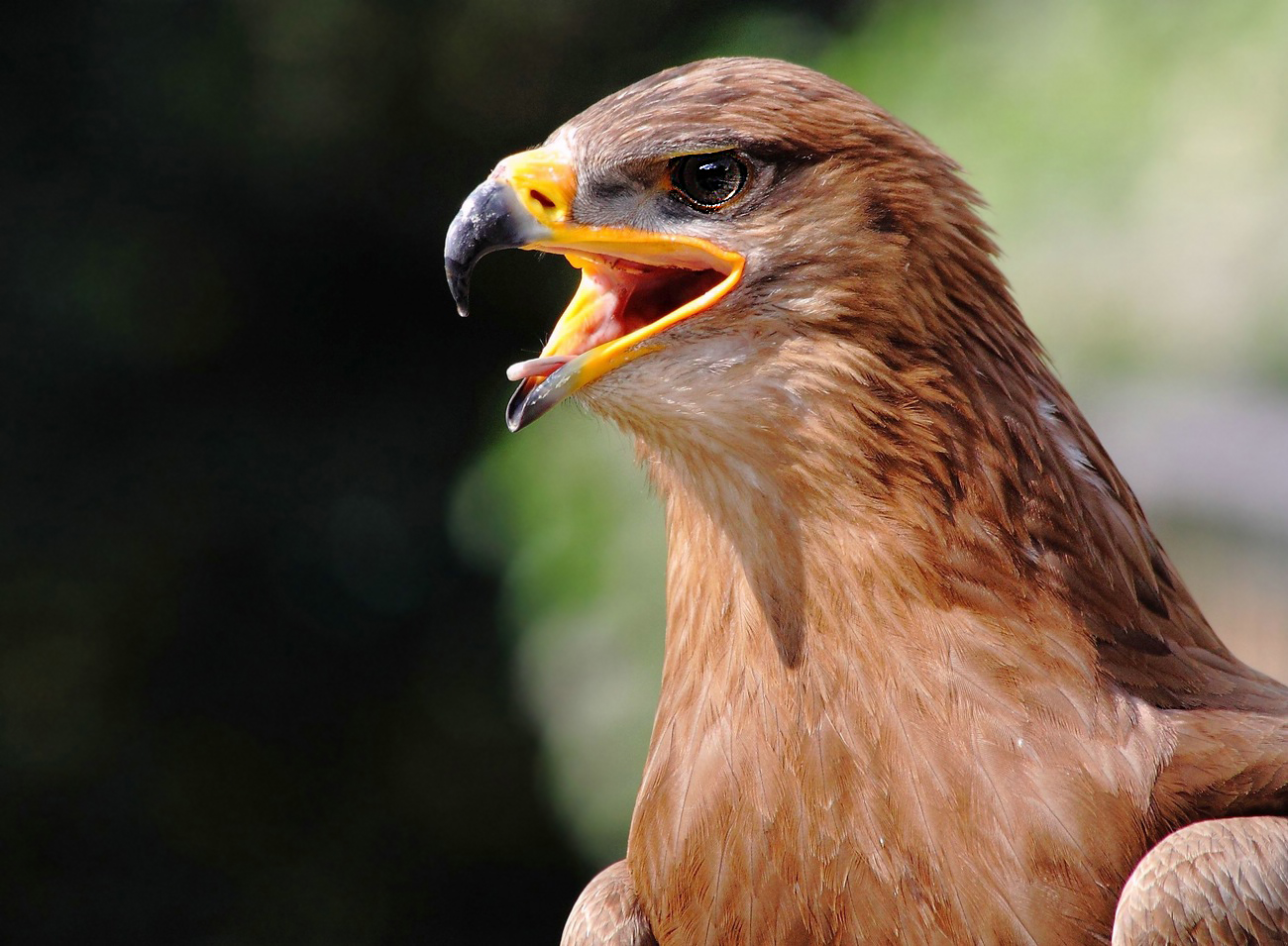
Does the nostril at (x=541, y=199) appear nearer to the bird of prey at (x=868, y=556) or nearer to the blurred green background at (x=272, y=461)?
the bird of prey at (x=868, y=556)

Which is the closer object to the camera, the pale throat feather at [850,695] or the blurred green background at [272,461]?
the pale throat feather at [850,695]

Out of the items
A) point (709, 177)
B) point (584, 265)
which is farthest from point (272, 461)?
point (709, 177)

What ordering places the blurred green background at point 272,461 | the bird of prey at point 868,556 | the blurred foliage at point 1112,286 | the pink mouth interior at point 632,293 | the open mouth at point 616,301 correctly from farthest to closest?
the blurred green background at point 272,461
the blurred foliage at point 1112,286
the pink mouth interior at point 632,293
the open mouth at point 616,301
the bird of prey at point 868,556

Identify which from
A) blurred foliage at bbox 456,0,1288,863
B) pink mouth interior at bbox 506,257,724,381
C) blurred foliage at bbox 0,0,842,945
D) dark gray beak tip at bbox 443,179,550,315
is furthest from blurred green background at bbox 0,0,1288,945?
dark gray beak tip at bbox 443,179,550,315

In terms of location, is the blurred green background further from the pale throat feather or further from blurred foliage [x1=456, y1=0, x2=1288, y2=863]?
the pale throat feather

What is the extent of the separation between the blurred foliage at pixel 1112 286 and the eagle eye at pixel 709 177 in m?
2.45

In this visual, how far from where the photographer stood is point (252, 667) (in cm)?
771

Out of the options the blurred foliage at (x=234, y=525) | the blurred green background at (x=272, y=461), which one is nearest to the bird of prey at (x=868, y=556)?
the blurred green background at (x=272, y=461)

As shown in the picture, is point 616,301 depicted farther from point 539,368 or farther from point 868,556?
point 868,556

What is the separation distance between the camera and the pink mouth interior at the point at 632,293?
7.64 ft

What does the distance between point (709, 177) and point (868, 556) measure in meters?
0.62

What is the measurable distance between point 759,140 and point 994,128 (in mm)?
3464

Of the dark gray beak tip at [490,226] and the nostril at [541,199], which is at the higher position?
the nostril at [541,199]

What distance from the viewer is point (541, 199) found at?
89.0 inches
